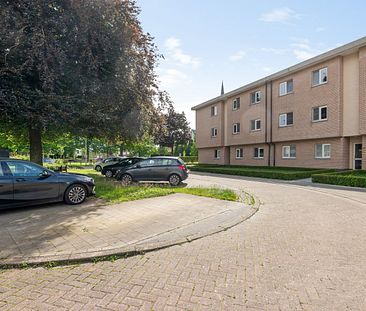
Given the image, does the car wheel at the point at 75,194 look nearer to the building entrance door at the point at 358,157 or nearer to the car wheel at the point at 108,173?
the car wheel at the point at 108,173

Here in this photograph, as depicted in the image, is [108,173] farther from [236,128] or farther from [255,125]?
[236,128]

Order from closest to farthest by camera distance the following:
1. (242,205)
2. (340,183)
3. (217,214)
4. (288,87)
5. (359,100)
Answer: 1. (217,214)
2. (242,205)
3. (340,183)
4. (359,100)
5. (288,87)

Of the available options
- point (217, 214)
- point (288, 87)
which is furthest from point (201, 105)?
point (217, 214)

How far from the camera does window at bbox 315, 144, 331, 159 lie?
18994 mm

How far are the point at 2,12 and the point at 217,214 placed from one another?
951 cm

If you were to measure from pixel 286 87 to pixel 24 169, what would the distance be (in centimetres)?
2135

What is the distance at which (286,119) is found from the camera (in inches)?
875

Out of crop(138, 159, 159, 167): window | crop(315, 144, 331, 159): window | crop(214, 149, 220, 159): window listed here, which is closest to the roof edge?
crop(315, 144, 331, 159): window

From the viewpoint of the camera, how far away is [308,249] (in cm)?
447

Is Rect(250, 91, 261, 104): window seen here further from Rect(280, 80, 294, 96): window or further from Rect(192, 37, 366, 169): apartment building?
Rect(280, 80, 294, 96): window

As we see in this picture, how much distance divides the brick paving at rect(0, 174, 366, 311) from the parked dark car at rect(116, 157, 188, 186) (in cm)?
836

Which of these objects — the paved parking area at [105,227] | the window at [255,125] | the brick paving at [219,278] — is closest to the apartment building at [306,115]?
the window at [255,125]

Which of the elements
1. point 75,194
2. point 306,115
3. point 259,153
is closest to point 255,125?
point 259,153

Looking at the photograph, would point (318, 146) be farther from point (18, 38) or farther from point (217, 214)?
point (18, 38)
